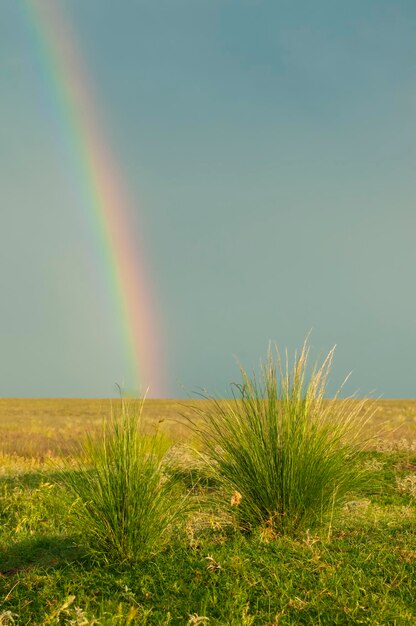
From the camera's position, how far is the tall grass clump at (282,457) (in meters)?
7.01

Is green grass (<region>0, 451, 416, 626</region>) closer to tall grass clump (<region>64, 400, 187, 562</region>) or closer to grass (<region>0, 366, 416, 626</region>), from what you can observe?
grass (<region>0, 366, 416, 626</region>)

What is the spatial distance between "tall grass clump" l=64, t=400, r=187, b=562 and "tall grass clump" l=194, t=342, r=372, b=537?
87 cm

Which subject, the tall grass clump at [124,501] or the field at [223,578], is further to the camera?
the tall grass clump at [124,501]

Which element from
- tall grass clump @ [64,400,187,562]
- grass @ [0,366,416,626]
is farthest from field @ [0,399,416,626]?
tall grass clump @ [64,400,187,562]

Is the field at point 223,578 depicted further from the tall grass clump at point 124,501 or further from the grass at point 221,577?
the tall grass clump at point 124,501

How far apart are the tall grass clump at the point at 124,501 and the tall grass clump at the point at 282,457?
34.1 inches

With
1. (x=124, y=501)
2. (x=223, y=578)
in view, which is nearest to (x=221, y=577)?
(x=223, y=578)

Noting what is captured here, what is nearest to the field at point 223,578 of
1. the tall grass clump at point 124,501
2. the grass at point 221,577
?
the grass at point 221,577

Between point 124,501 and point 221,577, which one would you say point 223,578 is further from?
point 124,501

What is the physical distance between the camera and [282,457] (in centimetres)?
709

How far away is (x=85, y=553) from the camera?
21.2 feet

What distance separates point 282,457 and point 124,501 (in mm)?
1734

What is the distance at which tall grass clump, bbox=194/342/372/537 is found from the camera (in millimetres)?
7008

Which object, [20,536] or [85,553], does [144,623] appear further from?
[20,536]
